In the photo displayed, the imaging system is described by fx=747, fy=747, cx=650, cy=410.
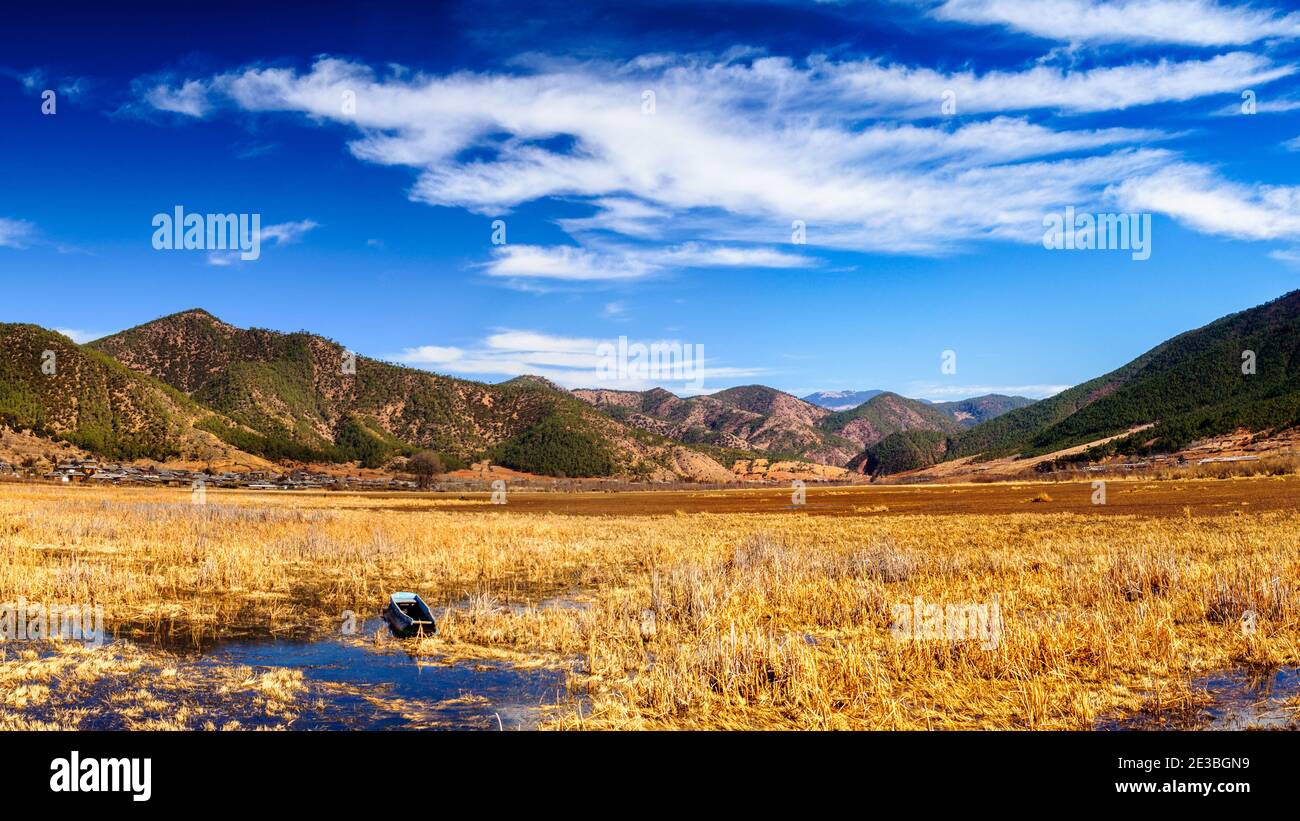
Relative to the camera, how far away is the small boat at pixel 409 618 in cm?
1590

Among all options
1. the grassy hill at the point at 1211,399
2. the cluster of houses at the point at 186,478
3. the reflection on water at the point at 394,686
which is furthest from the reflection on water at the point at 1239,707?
the grassy hill at the point at 1211,399

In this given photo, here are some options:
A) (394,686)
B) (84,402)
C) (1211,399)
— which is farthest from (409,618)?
(1211,399)

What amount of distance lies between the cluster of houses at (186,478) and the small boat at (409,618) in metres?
80.2

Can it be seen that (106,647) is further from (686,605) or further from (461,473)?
(461,473)

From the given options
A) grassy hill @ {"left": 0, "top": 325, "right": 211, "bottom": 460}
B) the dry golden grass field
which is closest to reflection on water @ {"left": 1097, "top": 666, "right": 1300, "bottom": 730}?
the dry golden grass field

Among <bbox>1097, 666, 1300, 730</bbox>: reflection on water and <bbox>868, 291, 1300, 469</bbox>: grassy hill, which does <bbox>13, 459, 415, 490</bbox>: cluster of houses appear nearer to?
<bbox>1097, 666, 1300, 730</bbox>: reflection on water

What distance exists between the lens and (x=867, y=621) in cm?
1664

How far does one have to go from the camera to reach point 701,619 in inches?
641

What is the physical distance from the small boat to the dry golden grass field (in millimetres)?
509

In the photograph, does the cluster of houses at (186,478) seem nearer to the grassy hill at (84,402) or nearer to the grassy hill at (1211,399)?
the grassy hill at (84,402)

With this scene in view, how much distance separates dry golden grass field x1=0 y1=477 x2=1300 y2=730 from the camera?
10789 mm
